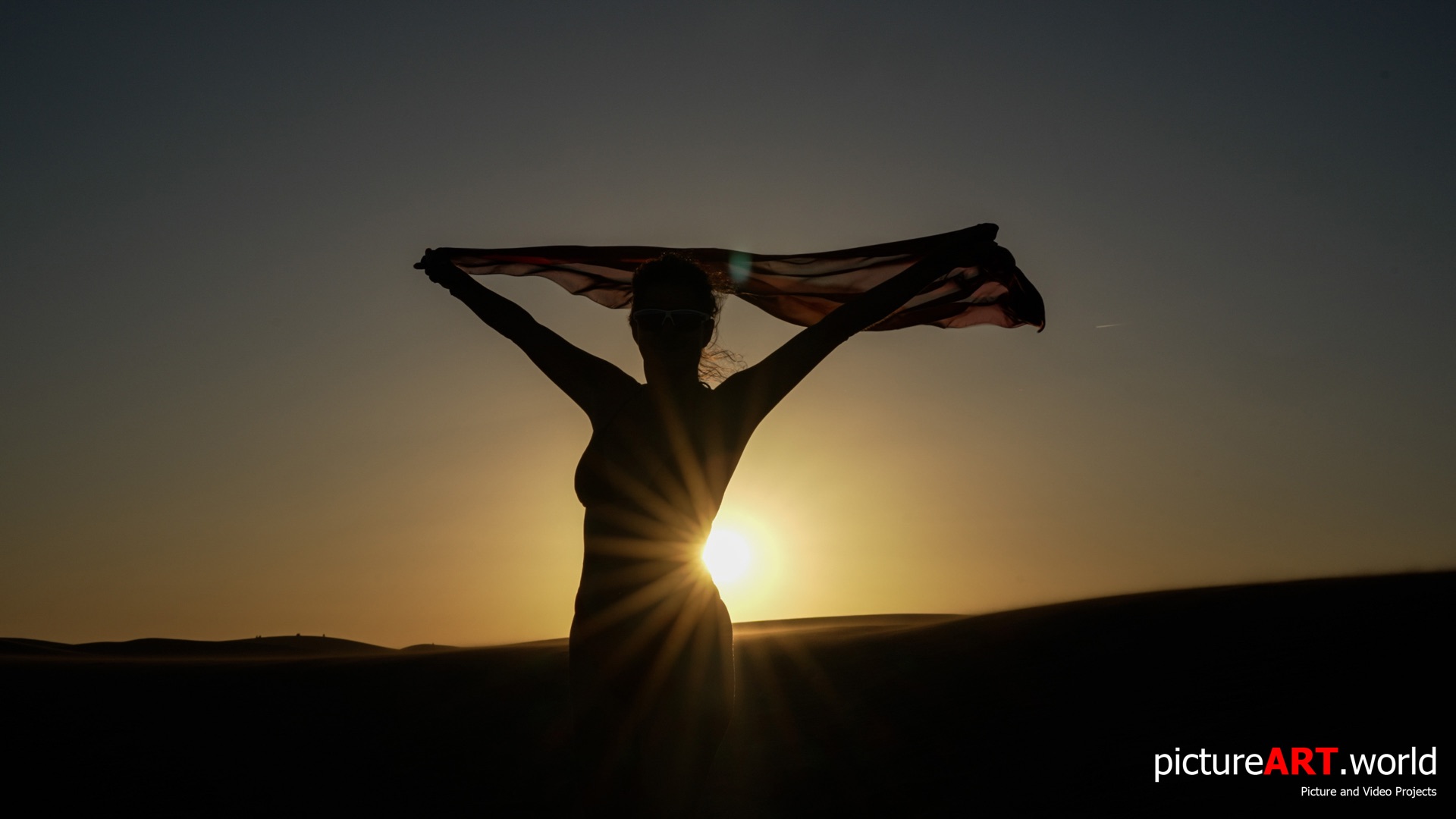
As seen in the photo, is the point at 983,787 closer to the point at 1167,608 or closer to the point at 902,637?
the point at 1167,608

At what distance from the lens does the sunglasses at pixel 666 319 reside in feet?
11.9

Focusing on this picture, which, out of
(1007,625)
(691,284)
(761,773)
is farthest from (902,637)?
(691,284)

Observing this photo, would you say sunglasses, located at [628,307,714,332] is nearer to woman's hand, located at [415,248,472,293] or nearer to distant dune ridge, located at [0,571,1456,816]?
woman's hand, located at [415,248,472,293]

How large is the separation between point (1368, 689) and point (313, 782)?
358 inches

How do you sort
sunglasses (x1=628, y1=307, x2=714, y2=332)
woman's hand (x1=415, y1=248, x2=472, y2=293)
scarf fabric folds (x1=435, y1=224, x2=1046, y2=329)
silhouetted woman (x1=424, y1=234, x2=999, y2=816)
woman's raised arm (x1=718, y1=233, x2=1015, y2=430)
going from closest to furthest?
1. silhouetted woman (x1=424, y1=234, x2=999, y2=816)
2. woman's raised arm (x1=718, y1=233, x2=1015, y2=430)
3. sunglasses (x1=628, y1=307, x2=714, y2=332)
4. woman's hand (x1=415, y1=248, x2=472, y2=293)
5. scarf fabric folds (x1=435, y1=224, x2=1046, y2=329)

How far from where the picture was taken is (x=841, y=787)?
28.0 ft

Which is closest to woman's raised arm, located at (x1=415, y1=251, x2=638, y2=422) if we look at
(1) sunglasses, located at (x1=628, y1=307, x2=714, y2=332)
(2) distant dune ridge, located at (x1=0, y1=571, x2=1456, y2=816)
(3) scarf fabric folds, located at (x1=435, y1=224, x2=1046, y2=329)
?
(1) sunglasses, located at (x1=628, y1=307, x2=714, y2=332)

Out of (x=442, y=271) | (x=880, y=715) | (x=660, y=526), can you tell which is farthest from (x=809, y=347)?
(x=880, y=715)

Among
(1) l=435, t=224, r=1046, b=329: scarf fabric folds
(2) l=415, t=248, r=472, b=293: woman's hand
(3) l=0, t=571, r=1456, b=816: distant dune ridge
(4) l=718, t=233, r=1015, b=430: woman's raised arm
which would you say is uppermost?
(1) l=435, t=224, r=1046, b=329: scarf fabric folds

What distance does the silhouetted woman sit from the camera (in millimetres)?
3150

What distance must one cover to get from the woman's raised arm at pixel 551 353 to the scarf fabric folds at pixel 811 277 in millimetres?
1224

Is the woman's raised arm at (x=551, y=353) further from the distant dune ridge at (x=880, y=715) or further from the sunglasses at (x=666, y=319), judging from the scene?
the distant dune ridge at (x=880, y=715)

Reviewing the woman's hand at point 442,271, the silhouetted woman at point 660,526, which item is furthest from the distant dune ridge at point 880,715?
the woman's hand at point 442,271

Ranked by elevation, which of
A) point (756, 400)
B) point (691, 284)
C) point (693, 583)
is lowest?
point (693, 583)
